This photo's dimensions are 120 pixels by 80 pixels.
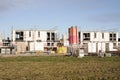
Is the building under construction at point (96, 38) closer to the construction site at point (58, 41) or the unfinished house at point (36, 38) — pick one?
the construction site at point (58, 41)

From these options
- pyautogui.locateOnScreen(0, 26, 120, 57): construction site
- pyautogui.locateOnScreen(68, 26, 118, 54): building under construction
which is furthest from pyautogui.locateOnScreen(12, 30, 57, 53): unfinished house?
pyautogui.locateOnScreen(68, 26, 118, 54): building under construction

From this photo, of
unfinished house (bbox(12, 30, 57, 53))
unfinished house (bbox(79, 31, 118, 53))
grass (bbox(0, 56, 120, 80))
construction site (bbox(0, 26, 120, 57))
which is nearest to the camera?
grass (bbox(0, 56, 120, 80))

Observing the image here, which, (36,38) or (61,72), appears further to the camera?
(36,38)

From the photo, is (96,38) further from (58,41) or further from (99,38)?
(58,41)

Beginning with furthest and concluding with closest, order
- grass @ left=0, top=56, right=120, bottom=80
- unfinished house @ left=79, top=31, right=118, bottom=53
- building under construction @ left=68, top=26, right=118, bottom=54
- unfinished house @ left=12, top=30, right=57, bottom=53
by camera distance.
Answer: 1. unfinished house @ left=79, top=31, right=118, bottom=53
2. building under construction @ left=68, top=26, right=118, bottom=54
3. unfinished house @ left=12, top=30, right=57, bottom=53
4. grass @ left=0, top=56, right=120, bottom=80

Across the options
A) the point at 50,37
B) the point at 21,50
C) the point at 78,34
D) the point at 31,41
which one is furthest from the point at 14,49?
the point at 78,34

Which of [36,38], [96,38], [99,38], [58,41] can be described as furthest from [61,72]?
[99,38]

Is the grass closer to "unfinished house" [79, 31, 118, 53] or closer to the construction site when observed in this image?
the construction site

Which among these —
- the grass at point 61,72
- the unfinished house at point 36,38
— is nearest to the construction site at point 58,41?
the unfinished house at point 36,38

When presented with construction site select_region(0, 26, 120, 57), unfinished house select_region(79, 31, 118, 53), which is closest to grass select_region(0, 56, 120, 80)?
construction site select_region(0, 26, 120, 57)

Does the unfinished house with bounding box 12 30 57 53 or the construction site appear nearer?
the construction site

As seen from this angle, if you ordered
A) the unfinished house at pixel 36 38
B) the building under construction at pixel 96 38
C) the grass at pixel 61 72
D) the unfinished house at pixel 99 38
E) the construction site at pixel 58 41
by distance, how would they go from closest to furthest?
the grass at pixel 61 72
the construction site at pixel 58 41
the unfinished house at pixel 36 38
the building under construction at pixel 96 38
the unfinished house at pixel 99 38

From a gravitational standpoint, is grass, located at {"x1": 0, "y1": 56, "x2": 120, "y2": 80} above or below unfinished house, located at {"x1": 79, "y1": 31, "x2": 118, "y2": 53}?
below

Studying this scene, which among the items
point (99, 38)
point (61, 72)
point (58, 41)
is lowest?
point (61, 72)
